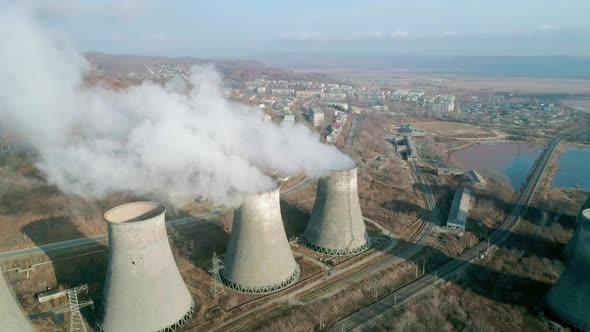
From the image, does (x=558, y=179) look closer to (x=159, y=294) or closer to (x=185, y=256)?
(x=185, y=256)

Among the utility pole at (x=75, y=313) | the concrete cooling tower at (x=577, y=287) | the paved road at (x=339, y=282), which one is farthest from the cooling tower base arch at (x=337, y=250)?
the utility pole at (x=75, y=313)

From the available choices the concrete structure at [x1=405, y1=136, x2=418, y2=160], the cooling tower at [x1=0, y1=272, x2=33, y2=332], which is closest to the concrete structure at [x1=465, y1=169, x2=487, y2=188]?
the concrete structure at [x1=405, y1=136, x2=418, y2=160]

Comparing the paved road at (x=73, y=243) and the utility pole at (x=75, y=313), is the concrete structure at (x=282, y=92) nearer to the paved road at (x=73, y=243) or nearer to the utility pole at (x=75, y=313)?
the paved road at (x=73, y=243)

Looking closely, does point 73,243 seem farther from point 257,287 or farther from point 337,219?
point 337,219

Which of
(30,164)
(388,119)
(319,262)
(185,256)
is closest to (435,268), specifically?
(319,262)

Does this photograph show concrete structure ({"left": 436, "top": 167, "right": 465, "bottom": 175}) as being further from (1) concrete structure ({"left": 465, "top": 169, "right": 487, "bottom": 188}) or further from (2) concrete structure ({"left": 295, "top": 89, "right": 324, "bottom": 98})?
(2) concrete structure ({"left": 295, "top": 89, "right": 324, "bottom": 98})

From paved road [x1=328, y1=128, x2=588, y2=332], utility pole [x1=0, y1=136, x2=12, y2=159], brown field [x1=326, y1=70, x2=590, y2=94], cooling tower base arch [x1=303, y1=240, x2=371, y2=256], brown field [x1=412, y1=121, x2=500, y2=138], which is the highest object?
utility pole [x1=0, y1=136, x2=12, y2=159]
